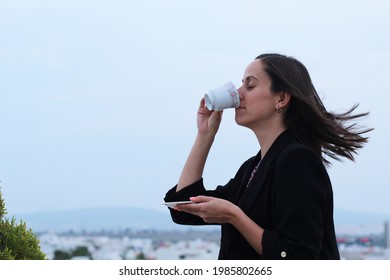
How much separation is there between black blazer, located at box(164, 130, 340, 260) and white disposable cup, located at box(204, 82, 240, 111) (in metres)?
0.29

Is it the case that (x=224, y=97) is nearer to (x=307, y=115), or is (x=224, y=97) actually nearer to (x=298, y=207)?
(x=307, y=115)

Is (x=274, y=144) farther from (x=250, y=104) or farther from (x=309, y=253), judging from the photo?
(x=309, y=253)

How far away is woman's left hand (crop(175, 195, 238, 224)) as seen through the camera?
2887mm

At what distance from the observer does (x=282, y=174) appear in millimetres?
2963

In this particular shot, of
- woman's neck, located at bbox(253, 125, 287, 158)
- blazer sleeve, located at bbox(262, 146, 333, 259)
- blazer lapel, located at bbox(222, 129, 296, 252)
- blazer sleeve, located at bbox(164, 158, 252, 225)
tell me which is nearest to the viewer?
blazer sleeve, located at bbox(262, 146, 333, 259)

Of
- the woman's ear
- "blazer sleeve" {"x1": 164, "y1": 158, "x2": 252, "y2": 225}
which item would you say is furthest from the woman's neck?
"blazer sleeve" {"x1": 164, "y1": 158, "x2": 252, "y2": 225}

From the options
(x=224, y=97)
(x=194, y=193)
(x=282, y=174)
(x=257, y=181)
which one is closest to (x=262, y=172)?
(x=257, y=181)

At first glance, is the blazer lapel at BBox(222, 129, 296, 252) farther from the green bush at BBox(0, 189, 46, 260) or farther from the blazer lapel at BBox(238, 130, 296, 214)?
the green bush at BBox(0, 189, 46, 260)

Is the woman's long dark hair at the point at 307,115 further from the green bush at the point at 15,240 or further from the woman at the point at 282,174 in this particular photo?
the green bush at the point at 15,240

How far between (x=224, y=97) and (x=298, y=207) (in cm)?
71

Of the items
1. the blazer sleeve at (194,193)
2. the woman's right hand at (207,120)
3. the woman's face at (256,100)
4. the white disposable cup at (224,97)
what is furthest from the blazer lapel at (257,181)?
the woman's right hand at (207,120)

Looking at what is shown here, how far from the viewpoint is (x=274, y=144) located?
3.17m
